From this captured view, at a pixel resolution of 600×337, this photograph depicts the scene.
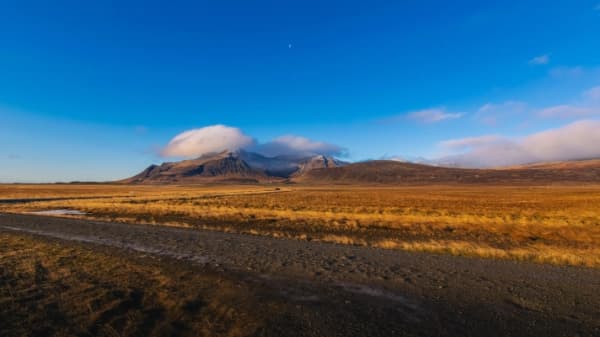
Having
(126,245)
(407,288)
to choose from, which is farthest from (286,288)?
(126,245)

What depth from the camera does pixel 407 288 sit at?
902 centimetres

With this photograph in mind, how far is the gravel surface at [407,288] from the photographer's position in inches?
262

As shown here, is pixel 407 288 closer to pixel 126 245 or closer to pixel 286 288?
pixel 286 288

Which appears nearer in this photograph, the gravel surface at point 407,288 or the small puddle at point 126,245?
the gravel surface at point 407,288

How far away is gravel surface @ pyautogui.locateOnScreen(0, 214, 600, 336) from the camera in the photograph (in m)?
6.65

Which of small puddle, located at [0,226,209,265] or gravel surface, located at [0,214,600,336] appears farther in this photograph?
small puddle, located at [0,226,209,265]

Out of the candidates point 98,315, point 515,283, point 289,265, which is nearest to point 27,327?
point 98,315

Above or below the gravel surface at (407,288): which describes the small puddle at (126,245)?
above

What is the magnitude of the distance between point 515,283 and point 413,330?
5161mm

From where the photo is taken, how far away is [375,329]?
646 centimetres

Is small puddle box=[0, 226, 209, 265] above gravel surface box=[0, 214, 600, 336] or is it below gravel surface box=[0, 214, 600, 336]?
above

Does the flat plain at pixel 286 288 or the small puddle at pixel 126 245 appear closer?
the flat plain at pixel 286 288

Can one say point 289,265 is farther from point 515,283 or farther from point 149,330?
point 515,283

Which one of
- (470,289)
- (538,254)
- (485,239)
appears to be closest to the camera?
(470,289)
